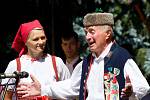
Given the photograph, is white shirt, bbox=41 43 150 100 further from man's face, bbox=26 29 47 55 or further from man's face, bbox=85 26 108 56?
man's face, bbox=26 29 47 55

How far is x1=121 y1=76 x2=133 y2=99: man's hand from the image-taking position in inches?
196

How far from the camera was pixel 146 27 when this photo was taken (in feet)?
32.3

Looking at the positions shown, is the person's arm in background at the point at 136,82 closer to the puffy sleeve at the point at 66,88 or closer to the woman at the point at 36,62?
the puffy sleeve at the point at 66,88

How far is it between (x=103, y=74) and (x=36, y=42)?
1029 millimetres

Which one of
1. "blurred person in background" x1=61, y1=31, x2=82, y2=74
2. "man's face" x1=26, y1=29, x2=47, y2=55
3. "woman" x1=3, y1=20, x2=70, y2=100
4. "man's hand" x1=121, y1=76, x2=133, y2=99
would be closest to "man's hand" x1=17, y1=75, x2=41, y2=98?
"woman" x1=3, y1=20, x2=70, y2=100

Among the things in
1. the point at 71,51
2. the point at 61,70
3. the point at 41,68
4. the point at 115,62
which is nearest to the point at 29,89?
the point at 41,68

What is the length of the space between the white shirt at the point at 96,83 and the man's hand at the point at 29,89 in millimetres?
78

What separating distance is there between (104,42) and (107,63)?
0.18 metres

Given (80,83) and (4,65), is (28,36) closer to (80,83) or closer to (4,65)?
(80,83)

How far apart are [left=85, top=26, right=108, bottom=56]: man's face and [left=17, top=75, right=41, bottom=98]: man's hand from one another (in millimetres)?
622

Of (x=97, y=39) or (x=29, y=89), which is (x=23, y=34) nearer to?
(x=29, y=89)

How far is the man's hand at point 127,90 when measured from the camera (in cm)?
498

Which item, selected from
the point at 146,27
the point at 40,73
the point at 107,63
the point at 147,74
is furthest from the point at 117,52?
the point at 146,27

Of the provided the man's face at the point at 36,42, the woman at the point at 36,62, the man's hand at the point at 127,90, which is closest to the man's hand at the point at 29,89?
the woman at the point at 36,62
